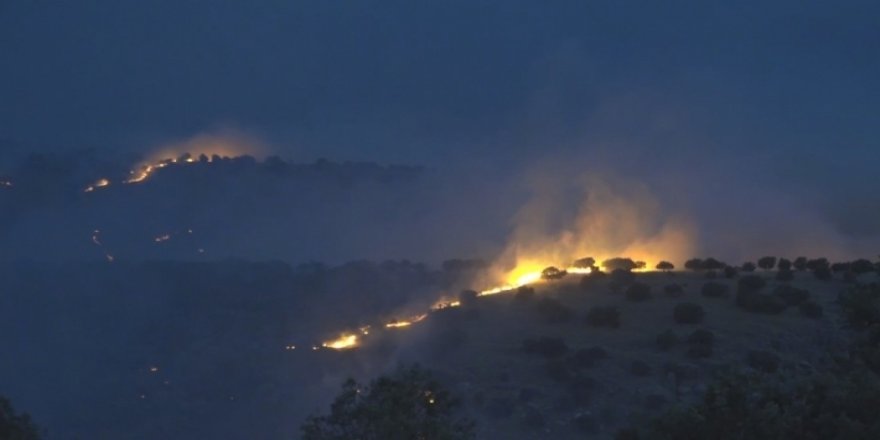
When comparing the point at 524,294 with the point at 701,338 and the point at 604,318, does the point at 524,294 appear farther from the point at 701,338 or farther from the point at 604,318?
the point at 701,338

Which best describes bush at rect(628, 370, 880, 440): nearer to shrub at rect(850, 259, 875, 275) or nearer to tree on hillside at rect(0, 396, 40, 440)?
tree on hillside at rect(0, 396, 40, 440)

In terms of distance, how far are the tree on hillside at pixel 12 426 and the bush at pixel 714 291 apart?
2781 centimetres

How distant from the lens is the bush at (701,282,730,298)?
122ft

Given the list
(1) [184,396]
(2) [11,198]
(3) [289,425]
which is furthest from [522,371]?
(2) [11,198]

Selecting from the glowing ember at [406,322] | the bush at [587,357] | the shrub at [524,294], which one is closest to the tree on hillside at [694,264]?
the shrub at [524,294]

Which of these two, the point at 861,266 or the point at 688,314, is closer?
the point at 688,314

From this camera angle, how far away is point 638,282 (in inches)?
Answer: 1547

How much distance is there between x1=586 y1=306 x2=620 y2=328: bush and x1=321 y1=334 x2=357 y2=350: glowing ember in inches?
357

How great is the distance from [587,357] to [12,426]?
19.7 meters

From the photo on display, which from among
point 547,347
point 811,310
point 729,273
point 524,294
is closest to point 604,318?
point 547,347

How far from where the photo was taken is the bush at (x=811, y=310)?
33.1 meters

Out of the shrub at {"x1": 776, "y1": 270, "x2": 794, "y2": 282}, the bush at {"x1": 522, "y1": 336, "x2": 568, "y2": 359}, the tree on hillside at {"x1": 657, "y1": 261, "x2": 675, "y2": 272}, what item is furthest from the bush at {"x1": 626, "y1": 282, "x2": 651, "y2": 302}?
the tree on hillside at {"x1": 657, "y1": 261, "x2": 675, "y2": 272}

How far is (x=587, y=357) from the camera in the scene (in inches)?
1203

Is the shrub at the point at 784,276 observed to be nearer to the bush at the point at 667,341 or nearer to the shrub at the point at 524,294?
the shrub at the point at 524,294
